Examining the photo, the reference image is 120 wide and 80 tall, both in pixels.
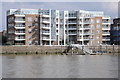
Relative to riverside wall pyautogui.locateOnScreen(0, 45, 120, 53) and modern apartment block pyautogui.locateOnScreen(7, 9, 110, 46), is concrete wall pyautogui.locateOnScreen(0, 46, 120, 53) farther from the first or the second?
modern apartment block pyautogui.locateOnScreen(7, 9, 110, 46)

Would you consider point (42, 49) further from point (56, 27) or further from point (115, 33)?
point (115, 33)

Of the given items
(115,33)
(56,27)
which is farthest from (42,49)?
(115,33)

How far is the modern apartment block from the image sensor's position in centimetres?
8038

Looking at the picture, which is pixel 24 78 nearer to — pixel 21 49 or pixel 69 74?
pixel 69 74

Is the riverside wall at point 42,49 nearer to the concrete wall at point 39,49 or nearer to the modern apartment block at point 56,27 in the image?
the concrete wall at point 39,49

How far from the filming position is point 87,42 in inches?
3369

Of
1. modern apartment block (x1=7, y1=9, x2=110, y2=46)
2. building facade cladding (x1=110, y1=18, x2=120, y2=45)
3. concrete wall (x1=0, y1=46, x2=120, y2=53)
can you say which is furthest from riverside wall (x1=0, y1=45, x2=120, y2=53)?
building facade cladding (x1=110, y1=18, x2=120, y2=45)

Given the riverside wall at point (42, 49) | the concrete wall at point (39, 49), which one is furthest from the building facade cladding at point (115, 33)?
the concrete wall at point (39, 49)

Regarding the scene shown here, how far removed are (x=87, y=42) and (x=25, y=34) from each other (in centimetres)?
1825

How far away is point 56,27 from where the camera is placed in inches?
3324

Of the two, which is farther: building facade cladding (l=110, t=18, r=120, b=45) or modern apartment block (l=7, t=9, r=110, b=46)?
building facade cladding (l=110, t=18, r=120, b=45)

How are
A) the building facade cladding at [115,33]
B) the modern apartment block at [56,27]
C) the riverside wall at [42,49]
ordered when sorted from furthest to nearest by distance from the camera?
1. the building facade cladding at [115,33]
2. the modern apartment block at [56,27]
3. the riverside wall at [42,49]

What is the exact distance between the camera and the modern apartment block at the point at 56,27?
80.4 meters

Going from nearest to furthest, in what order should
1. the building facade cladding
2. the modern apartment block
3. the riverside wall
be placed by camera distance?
the riverside wall
the modern apartment block
the building facade cladding
